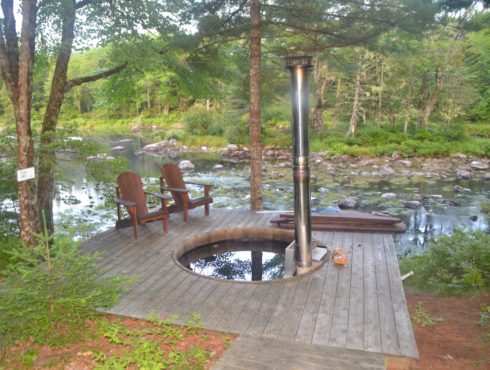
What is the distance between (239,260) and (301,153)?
214 cm

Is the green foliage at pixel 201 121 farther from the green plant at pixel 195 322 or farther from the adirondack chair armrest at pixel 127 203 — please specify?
the green plant at pixel 195 322

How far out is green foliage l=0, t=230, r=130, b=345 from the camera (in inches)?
108

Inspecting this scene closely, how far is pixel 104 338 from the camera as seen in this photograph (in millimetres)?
3135

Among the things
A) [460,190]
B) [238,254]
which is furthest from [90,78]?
[460,190]

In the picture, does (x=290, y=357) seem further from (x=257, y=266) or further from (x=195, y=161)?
(x=195, y=161)

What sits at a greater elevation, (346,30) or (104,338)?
(346,30)

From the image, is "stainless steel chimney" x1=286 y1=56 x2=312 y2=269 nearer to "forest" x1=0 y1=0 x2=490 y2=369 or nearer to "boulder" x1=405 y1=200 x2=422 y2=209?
"forest" x1=0 y1=0 x2=490 y2=369

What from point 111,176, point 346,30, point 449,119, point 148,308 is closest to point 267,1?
point 346,30

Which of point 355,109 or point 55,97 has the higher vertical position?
point 55,97

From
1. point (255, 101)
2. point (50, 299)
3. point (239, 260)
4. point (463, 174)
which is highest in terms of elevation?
point (255, 101)

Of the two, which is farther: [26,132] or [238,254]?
[238,254]

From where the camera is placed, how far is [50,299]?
2.81 m

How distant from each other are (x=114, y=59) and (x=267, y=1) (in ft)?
9.53

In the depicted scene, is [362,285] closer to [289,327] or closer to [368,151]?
[289,327]
